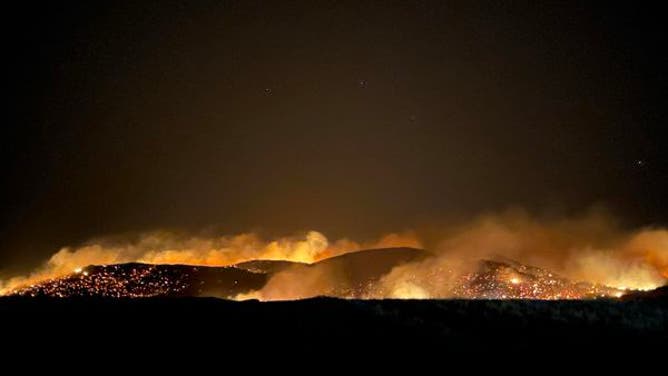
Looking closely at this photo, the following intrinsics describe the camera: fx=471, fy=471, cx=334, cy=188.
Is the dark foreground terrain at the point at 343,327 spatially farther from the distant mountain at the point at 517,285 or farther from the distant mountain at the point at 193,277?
the distant mountain at the point at 193,277

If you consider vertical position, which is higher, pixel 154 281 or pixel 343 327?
pixel 154 281

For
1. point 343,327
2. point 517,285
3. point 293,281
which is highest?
point 293,281

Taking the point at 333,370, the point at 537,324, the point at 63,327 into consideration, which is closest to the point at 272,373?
the point at 333,370

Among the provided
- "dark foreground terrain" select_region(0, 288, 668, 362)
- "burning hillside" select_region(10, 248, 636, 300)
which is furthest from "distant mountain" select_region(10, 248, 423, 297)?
"dark foreground terrain" select_region(0, 288, 668, 362)

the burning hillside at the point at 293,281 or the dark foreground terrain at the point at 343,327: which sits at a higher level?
the burning hillside at the point at 293,281

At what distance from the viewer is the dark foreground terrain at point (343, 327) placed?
46.9 ft

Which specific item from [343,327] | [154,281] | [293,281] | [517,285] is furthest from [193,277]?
[343,327]

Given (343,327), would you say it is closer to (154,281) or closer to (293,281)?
(293,281)

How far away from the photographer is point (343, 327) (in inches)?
661

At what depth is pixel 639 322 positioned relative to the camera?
59.2 feet

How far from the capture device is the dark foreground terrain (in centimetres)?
1430

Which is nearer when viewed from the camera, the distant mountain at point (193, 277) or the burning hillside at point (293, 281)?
the burning hillside at point (293, 281)

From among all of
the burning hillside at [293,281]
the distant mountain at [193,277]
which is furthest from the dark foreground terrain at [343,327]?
the distant mountain at [193,277]

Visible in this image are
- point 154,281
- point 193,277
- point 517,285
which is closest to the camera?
point 517,285
